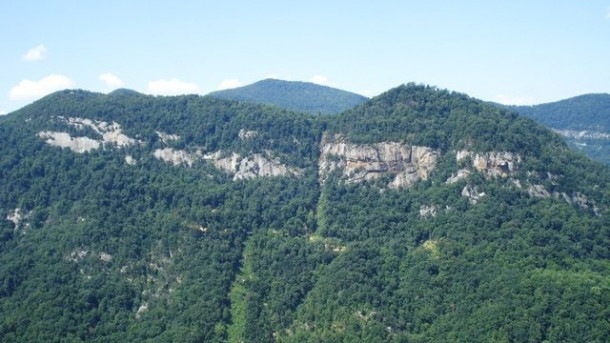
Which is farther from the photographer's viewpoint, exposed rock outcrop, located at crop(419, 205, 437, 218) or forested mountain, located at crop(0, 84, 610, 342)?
exposed rock outcrop, located at crop(419, 205, 437, 218)

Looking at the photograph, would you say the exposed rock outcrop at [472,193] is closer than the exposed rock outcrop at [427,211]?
Yes

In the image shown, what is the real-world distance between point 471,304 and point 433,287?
12198 mm

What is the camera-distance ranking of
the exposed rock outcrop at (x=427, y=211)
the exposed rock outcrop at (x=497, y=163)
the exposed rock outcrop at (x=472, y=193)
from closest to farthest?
1. the exposed rock outcrop at (x=472, y=193)
2. the exposed rock outcrop at (x=497, y=163)
3. the exposed rock outcrop at (x=427, y=211)

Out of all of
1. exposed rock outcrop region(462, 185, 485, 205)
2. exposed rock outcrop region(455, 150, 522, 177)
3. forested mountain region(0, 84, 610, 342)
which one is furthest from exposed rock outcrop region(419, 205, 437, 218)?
exposed rock outcrop region(455, 150, 522, 177)

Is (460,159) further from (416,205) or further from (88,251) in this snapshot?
(88,251)

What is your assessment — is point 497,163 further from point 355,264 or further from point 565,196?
point 355,264

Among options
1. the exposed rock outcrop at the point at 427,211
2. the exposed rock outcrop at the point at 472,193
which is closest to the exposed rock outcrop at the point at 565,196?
the exposed rock outcrop at the point at 472,193

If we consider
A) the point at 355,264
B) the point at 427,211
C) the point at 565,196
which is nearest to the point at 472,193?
the point at 427,211

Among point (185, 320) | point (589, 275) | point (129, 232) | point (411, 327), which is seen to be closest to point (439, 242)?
point (411, 327)

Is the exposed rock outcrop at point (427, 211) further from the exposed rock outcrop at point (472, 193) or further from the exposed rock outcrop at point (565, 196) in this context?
the exposed rock outcrop at point (565, 196)

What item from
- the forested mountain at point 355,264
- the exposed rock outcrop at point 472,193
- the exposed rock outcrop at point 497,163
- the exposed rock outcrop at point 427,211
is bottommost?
the forested mountain at point 355,264

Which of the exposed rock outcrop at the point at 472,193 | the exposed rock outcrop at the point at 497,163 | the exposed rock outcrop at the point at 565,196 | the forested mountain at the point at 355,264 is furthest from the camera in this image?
the exposed rock outcrop at the point at 497,163

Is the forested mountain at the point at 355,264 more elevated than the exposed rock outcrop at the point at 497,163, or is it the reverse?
the exposed rock outcrop at the point at 497,163

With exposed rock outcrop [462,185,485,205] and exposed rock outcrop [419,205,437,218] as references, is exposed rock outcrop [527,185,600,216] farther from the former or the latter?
exposed rock outcrop [419,205,437,218]
